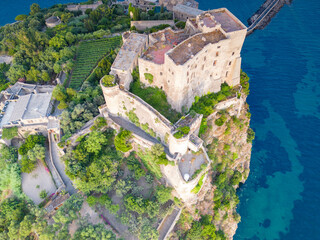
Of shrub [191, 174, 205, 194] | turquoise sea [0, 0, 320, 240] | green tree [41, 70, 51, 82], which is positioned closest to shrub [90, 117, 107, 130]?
shrub [191, 174, 205, 194]

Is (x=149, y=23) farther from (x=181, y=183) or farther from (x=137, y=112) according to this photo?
(x=181, y=183)

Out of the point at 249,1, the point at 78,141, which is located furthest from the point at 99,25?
the point at 249,1

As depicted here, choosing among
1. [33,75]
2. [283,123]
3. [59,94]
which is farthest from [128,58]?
[283,123]

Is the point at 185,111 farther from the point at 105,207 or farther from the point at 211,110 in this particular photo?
the point at 105,207

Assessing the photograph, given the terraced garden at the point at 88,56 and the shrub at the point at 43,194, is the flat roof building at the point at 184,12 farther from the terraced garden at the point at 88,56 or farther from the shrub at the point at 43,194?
the shrub at the point at 43,194

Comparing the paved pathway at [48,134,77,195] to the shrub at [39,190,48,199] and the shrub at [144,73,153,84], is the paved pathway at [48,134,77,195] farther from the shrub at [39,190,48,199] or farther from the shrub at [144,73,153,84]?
the shrub at [144,73,153,84]

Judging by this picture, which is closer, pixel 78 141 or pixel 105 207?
pixel 105 207
